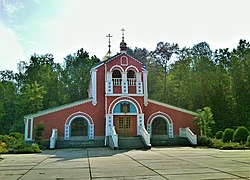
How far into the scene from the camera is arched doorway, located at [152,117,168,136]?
73.0 ft

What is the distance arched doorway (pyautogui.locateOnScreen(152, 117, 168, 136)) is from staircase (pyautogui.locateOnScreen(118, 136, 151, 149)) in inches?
125

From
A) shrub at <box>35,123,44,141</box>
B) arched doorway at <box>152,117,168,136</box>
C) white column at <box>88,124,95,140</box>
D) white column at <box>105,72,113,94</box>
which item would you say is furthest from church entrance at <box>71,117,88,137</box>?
arched doorway at <box>152,117,168,136</box>

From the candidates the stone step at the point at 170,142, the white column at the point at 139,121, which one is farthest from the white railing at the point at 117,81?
the stone step at the point at 170,142

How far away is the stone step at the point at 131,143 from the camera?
1798 centimetres

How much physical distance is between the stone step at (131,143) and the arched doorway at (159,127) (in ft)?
10.4

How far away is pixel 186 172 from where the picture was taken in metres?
7.08

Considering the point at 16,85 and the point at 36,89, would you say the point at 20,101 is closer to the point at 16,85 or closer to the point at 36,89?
the point at 36,89

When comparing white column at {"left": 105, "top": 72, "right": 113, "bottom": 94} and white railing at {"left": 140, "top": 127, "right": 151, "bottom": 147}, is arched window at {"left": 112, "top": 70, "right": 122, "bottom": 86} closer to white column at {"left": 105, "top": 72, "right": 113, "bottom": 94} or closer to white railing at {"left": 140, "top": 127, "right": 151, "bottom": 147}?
white column at {"left": 105, "top": 72, "right": 113, "bottom": 94}

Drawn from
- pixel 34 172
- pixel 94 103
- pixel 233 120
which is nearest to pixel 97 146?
pixel 94 103

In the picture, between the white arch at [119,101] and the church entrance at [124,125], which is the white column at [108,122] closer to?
the white arch at [119,101]

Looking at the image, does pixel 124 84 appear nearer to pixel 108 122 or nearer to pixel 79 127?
pixel 108 122

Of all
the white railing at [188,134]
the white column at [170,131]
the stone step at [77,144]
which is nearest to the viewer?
the stone step at [77,144]

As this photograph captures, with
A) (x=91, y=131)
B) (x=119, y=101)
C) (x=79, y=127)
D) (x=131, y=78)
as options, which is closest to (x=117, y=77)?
(x=131, y=78)

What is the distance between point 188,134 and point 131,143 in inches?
194
